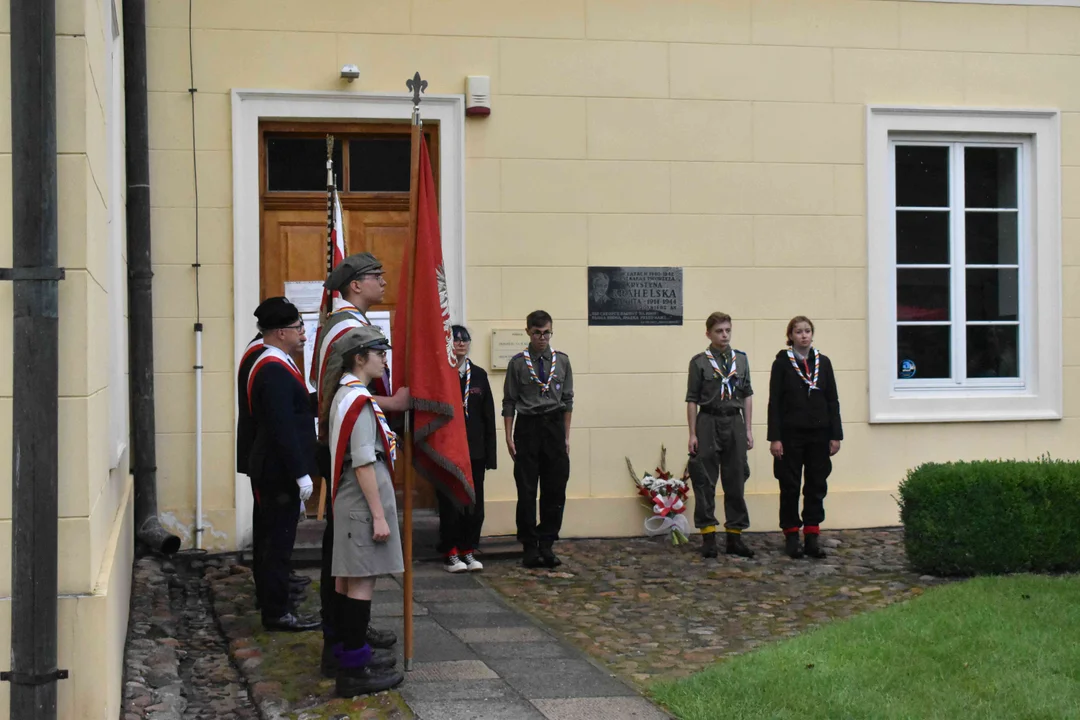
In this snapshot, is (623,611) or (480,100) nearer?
(623,611)

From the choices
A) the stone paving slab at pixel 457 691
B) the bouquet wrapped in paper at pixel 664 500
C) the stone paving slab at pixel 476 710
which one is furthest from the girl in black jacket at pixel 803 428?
the stone paving slab at pixel 476 710

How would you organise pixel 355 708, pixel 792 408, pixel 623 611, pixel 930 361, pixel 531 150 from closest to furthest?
pixel 355 708 → pixel 623 611 → pixel 792 408 → pixel 531 150 → pixel 930 361

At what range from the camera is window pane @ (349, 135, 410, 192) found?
9602 millimetres

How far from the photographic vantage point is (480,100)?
948 cm

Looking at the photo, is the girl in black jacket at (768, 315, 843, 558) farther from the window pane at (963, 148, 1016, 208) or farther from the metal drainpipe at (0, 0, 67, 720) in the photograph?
the metal drainpipe at (0, 0, 67, 720)

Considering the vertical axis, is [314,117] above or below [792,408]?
above

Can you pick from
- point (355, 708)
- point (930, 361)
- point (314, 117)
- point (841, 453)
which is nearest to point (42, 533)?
point (355, 708)

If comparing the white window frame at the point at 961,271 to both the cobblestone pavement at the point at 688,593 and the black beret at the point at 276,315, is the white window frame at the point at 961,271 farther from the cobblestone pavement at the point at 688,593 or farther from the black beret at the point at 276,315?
the black beret at the point at 276,315

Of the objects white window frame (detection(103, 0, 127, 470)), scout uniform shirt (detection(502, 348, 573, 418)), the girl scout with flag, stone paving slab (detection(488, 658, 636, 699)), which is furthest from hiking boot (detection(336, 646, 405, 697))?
scout uniform shirt (detection(502, 348, 573, 418))

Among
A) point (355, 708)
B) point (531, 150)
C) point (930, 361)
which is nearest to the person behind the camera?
point (355, 708)

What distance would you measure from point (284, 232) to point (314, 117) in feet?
2.94

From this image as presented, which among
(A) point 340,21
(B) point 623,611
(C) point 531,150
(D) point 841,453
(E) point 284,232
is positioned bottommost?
(B) point 623,611

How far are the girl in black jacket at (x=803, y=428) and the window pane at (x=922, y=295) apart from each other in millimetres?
1687

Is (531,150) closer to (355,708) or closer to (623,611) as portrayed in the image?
(623,611)
